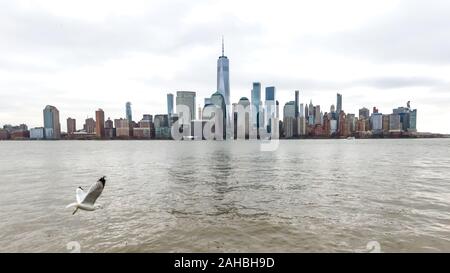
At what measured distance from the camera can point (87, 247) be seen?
13164 mm

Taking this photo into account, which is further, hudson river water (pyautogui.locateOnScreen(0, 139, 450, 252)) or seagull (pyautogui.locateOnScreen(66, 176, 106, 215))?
hudson river water (pyautogui.locateOnScreen(0, 139, 450, 252))

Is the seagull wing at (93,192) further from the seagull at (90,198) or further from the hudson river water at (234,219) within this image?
the hudson river water at (234,219)

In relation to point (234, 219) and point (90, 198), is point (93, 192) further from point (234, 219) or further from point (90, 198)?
point (234, 219)

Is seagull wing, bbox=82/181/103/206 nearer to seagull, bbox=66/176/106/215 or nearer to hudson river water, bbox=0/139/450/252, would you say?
seagull, bbox=66/176/106/215

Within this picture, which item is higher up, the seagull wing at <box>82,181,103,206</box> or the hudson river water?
the seagull wing at <box>82,181,103,206</box>

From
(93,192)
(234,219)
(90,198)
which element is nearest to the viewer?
(93,192)

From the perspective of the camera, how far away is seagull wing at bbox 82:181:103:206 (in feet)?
36.0

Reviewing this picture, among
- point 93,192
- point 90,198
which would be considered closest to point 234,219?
point 90,198

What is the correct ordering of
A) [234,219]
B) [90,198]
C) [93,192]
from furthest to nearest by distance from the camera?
[234,219]
[90,198]
[93,192]

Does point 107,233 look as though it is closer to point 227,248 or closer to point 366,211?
point 227,248

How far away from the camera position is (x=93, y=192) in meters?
11.2

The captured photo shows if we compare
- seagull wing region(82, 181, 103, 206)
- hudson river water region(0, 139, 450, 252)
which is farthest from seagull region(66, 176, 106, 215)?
hudson river water region(0, 139, 450, 252)
